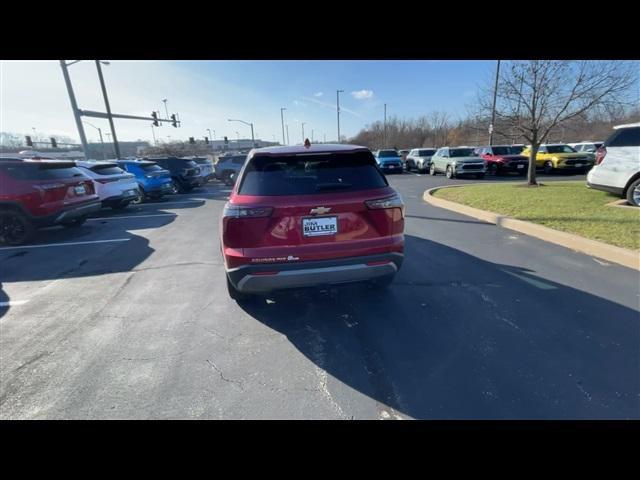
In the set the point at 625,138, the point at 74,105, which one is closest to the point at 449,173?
the point at 625,138

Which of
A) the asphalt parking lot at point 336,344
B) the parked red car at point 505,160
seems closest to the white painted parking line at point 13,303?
the asphalt parking lot at point 336,344

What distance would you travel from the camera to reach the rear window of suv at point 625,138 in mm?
6895

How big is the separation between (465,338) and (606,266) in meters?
3.20

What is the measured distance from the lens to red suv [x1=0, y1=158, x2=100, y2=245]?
6.23 meters

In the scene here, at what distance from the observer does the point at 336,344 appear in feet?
9.05

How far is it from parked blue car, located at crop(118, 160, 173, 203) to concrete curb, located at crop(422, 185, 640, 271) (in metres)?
11.8

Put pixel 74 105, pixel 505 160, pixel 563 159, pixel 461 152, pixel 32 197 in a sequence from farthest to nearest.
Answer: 1. pixel 74 105
2. pixel 461 152
3. pixel 505 160
4. pixel 563 159
5. pixel 32 197

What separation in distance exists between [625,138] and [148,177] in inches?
613

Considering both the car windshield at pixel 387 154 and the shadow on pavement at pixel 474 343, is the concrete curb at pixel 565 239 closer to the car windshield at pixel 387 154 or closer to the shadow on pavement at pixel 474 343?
the shadow on pavement at pixel 474 343

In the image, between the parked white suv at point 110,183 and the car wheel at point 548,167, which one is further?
the car wheel at point 548,167

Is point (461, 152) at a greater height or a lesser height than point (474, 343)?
greater

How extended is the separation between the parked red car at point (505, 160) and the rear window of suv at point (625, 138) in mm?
10438

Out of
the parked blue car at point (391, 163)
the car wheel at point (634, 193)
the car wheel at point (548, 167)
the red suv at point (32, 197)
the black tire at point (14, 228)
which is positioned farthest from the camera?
the parked blue car at point (391, 163)

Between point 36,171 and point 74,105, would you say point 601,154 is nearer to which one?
point 36,171
